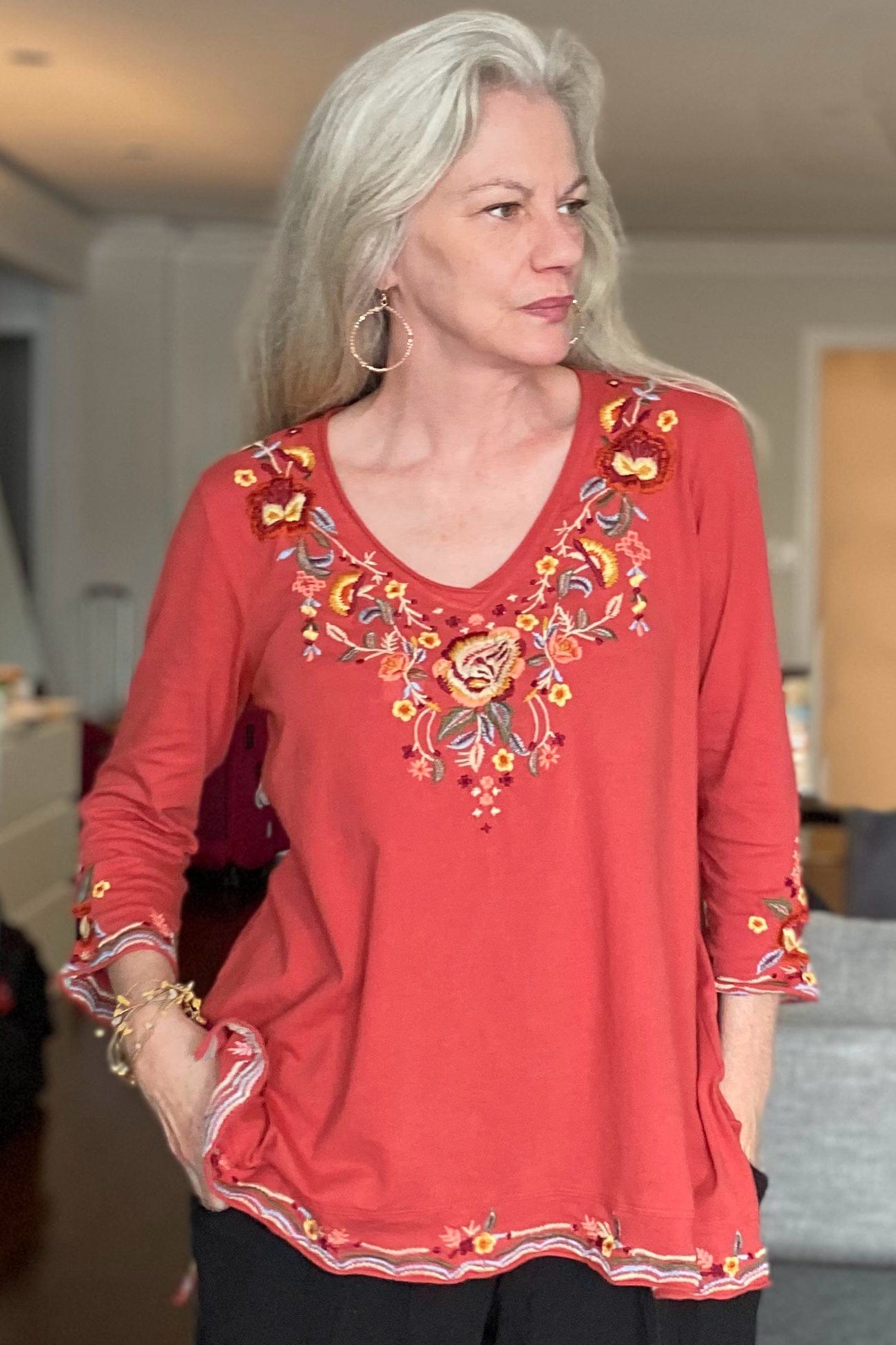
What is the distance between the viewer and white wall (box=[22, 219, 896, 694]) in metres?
8.30

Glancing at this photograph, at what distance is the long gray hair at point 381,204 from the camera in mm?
1269

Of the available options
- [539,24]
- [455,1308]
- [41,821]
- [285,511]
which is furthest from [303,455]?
[41,821]

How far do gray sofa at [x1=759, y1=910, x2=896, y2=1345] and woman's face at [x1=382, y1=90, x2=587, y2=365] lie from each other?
1.34 metres

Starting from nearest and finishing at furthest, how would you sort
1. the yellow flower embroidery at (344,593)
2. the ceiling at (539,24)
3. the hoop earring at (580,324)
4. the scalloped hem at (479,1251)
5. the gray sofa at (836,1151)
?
the scalloped hem at (479,1251) < the yellow flower embroidery at (344,593) < the hoop earring at (580,324) < the gray sofa at (836,1151) < the ceiling at (539,24)

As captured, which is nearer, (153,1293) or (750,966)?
(750,966)

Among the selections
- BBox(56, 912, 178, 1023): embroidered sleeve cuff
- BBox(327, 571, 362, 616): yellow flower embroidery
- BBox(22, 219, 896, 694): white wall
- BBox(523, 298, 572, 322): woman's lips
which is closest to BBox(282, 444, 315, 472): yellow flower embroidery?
BBox(327, 571, 362, 616): yellow flower embroidery

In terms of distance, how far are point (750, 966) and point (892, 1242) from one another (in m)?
1.31

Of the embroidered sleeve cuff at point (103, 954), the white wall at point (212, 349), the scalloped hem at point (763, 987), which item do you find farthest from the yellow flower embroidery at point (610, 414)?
the white wall at point (212, 349)

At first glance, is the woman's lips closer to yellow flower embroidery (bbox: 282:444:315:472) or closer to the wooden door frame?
yellow flower embroidery (bbox: 282:444:315:472)

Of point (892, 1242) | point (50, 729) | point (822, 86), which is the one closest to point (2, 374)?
point (50, 729)

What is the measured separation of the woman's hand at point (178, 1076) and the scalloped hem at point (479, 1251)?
0.18 feet

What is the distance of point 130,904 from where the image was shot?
4.59ft

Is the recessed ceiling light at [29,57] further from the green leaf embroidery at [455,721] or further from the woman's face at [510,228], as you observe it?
the green leaf embroidery at [455,721]

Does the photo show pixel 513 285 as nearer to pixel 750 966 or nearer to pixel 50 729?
pixel 750 966
